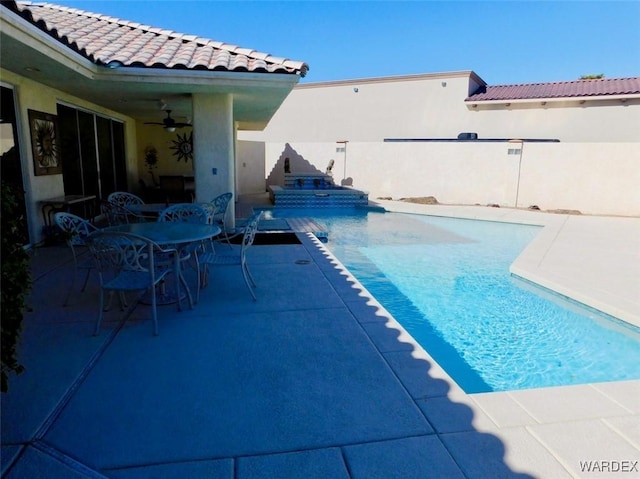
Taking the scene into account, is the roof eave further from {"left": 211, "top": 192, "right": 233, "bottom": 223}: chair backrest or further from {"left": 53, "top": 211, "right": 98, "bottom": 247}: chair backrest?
{"left": 53, "top": 211, "right": 98, "bottom": 247}: chair backrest

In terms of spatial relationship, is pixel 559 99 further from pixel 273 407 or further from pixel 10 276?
pixel 10 276

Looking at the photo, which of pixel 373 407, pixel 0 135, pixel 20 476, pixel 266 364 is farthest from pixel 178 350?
pixel 0 135

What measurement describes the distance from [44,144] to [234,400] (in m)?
6.68

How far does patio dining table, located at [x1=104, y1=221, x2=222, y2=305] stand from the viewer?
3986 mm

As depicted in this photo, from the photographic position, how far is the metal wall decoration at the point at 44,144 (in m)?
6.64

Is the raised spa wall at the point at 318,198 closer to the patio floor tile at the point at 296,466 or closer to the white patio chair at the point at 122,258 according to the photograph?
the white patio chair at the point at 122,258

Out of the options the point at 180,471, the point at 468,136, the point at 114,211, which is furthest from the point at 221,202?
the point at 468,136

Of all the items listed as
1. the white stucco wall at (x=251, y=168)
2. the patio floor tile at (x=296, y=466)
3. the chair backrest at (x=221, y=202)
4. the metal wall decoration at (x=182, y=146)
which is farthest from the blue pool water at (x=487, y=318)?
the white stucco wall at (x=251, y=168)

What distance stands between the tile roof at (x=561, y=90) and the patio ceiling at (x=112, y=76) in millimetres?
12989

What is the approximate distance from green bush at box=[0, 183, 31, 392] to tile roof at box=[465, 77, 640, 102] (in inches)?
733

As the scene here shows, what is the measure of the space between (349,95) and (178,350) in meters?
18.4

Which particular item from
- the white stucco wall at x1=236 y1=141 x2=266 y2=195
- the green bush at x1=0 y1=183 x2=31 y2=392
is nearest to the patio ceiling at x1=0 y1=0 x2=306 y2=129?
the green bush at x1=0 y1=183 x2=31 y2=392

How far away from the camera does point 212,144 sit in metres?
7.33

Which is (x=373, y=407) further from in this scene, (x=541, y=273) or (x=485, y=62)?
(x=485, y=62)
